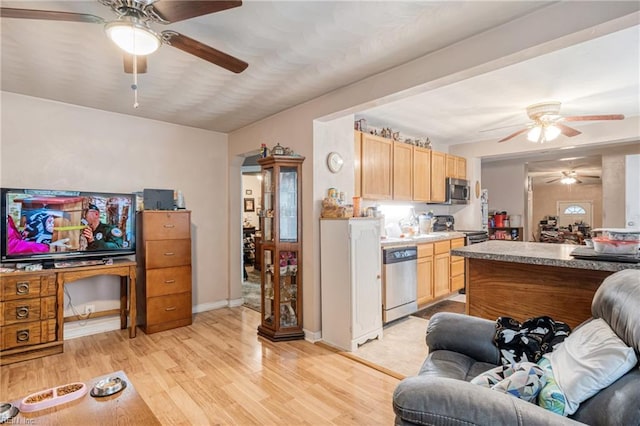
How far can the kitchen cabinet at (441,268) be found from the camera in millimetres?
4449

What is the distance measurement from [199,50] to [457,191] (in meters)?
4.85

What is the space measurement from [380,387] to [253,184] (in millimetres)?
6709

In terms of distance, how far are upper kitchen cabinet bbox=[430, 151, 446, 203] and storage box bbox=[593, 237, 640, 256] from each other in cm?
323

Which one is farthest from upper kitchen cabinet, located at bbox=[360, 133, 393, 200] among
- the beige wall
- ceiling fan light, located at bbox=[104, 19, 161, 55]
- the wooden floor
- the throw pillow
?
the beige wall

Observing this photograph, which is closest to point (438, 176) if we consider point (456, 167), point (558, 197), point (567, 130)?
point (456, 167)

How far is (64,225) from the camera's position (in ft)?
10.6

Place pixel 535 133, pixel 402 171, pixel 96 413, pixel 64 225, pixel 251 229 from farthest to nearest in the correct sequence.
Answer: pixel 251 229 → pixel 402 171 → pixel 535 133 → pixel 64 225 → pixel 96 413

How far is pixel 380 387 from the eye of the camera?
2.43 metres

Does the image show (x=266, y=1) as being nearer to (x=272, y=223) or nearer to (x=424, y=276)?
(x=272, y=223)

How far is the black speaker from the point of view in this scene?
3.71 metres

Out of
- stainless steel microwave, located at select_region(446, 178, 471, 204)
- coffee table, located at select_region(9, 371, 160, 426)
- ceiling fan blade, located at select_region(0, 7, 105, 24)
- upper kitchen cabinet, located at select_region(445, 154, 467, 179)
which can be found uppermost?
ceiling fan blade, located at select_region(0, 7, 105, 24)

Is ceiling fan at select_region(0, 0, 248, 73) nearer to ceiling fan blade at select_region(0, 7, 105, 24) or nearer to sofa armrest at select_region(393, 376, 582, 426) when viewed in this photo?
ceiling fan blade at select_region(0, 7, 105, 24)

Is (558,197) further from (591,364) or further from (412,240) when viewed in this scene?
(591,364)

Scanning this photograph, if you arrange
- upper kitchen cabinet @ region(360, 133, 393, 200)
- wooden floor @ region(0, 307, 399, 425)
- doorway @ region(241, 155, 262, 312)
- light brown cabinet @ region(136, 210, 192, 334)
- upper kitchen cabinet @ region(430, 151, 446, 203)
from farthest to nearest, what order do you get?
doorway @ region(241, 155, 262, 312) < upper kitchen cabinet @ region(430, 151, 446, 203) < upper kitchen cabinet @ region(360, 133, 393, 200) < light brown cabinet @ region(136, 210, 192, 334) < wooden floor @ region(0, 307, 399, 425)
